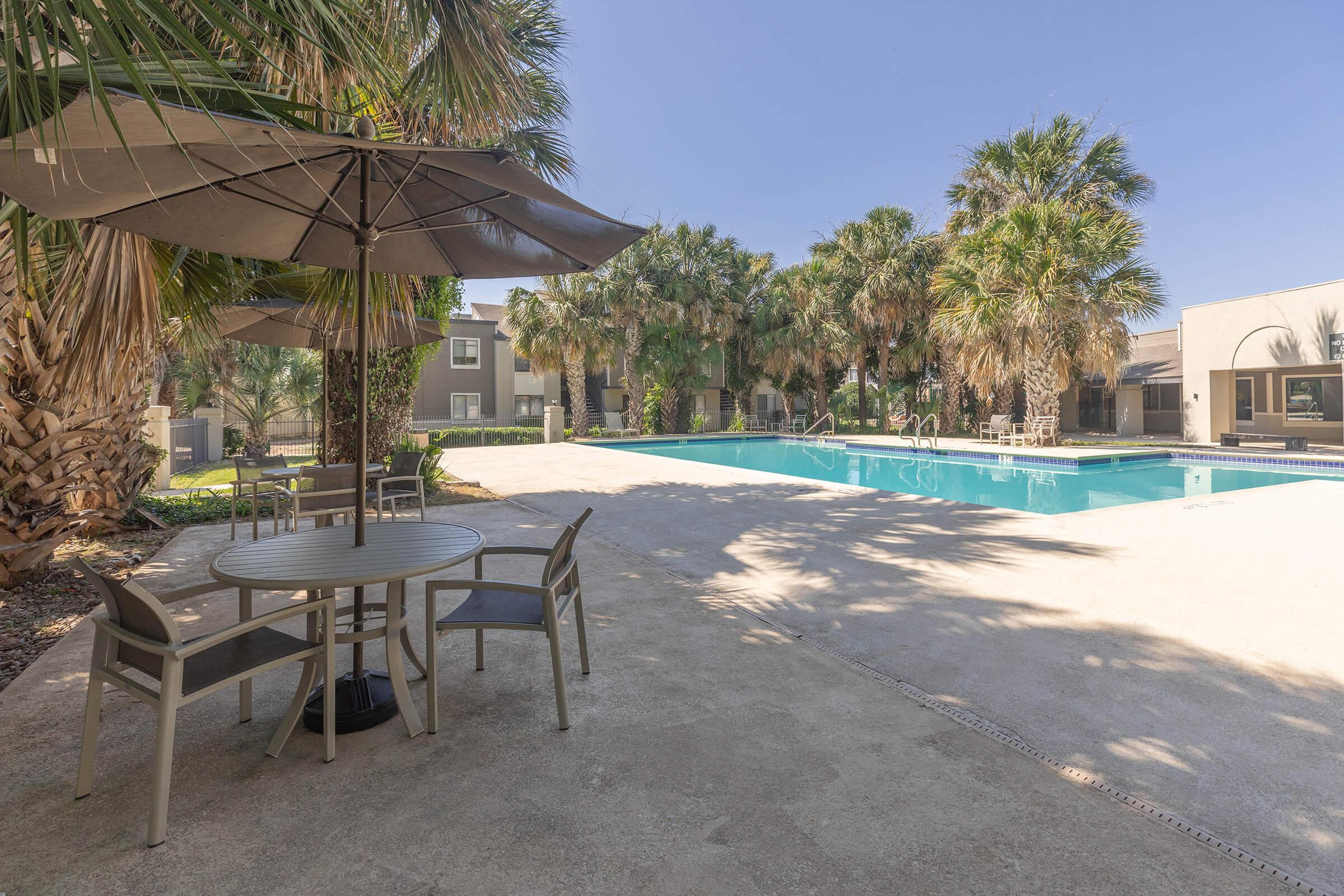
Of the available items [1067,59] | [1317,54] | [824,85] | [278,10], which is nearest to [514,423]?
[824,85]

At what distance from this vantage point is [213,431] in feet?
51.2

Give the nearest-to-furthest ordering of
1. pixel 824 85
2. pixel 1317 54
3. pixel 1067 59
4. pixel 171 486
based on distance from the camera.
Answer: pixel 171 486 < pixel 1317 54 < pixel 1067 59 < pixel 824 85

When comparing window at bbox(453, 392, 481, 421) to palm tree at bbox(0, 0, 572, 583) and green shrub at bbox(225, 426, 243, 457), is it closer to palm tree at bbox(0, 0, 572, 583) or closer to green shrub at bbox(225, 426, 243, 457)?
green shrub at bbox(225, 426, 243, 457)

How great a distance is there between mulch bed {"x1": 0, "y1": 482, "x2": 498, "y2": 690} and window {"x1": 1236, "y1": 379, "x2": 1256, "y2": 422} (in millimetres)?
27460

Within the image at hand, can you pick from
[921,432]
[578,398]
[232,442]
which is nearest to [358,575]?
[232,442]

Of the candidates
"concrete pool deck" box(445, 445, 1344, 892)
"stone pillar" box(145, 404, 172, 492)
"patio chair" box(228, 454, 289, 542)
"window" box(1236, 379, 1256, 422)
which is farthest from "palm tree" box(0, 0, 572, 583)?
"window" box(1236, 379, 1256, 422)

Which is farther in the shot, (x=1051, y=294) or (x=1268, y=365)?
(x=1268, y=365)

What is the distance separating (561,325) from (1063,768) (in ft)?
66.3

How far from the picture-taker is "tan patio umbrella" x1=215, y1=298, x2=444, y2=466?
5.68 metres

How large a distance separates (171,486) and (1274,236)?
5420cm

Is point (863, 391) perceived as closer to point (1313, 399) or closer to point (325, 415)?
point (1313, 399)

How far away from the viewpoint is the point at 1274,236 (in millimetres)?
37750

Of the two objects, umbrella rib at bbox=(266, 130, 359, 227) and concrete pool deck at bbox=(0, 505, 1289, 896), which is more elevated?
umbrella rib at bbox=(266, 130, 359, 227)

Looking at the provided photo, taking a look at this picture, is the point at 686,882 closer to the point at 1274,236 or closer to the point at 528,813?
the point at 528,813
